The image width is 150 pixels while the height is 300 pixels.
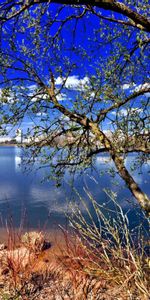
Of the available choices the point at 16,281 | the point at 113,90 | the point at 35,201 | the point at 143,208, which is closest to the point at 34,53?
the point at 113,90

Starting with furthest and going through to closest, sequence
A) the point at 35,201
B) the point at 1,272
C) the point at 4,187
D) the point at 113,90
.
A: the point at 4,187 → the point at 35,201 → the point at 1,272 → the point at 113,90

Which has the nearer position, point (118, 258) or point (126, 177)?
point (118, 258)

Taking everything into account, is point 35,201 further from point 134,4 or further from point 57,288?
point 134,4

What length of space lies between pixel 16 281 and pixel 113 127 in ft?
18.2

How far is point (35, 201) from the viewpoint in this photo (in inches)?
1368

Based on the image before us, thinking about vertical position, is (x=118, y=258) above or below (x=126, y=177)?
below

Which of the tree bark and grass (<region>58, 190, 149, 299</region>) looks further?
the tree bark

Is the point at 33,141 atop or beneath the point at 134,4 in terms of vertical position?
beneath

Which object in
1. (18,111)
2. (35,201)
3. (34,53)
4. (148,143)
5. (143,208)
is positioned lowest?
(35,201)

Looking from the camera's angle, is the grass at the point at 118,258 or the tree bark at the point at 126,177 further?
the tree bark at the point at 126,177

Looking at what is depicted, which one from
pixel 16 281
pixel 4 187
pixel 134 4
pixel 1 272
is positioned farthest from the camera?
pixel 4 187

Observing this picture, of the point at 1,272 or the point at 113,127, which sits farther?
the point at 1,272

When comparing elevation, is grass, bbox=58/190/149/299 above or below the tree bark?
below

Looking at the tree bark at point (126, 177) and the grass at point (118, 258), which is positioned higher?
the tree bark at point (126, 177)
